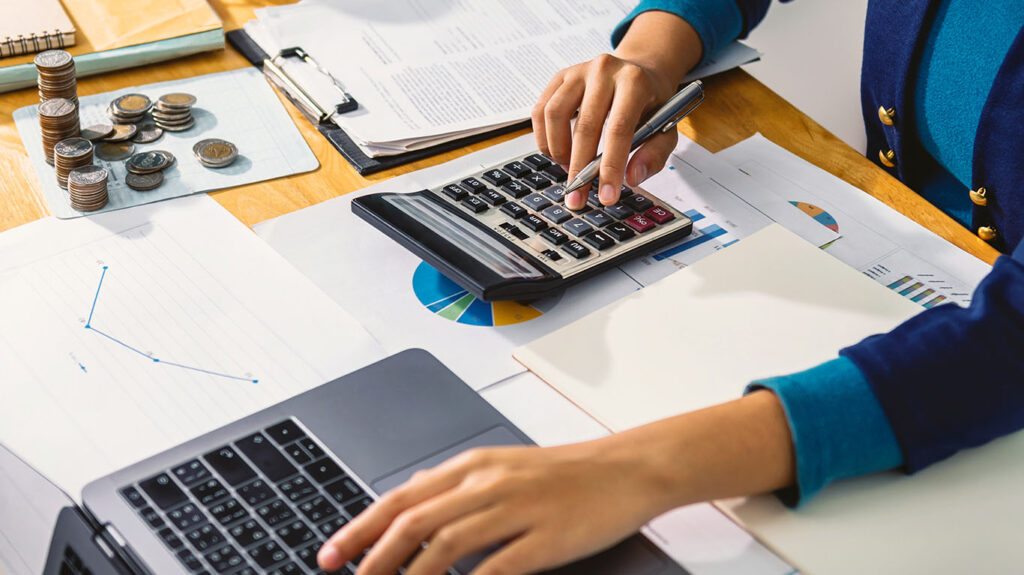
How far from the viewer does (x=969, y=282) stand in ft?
2.27

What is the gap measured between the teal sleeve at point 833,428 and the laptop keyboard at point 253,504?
0.80 ft

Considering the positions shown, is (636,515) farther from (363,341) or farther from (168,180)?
(168,180)

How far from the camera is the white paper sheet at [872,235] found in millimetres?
689

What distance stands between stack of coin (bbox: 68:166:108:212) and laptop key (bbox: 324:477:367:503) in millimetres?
354

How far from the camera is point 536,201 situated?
0.71 meters

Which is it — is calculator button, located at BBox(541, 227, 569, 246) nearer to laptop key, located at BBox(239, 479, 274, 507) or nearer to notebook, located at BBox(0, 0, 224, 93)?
laptop key, located at BBox(239, 479, 274, 507)

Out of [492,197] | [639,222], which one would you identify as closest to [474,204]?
[492,197]

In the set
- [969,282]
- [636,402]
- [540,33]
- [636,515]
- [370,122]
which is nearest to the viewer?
[636,515]

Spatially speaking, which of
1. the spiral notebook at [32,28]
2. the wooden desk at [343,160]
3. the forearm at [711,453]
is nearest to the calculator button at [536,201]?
the wooden desk at [343,160]

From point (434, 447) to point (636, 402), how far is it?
0.43ft

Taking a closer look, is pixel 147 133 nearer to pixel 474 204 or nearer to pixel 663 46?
pixel 474 204

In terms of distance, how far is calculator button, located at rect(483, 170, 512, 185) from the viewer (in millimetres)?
731

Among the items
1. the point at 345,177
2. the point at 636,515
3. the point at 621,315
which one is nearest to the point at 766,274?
the point at 621,315

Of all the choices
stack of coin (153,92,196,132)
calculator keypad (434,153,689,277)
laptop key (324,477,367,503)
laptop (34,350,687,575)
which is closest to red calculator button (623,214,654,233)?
calculator keypad (434,153,689,277)
